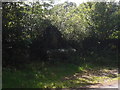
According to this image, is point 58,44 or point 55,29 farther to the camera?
point 58,44

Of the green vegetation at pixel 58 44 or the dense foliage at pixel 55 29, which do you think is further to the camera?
the dense foliage at pixel 55 29

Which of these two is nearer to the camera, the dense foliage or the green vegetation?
the green vegetation

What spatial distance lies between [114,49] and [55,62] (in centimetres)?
968

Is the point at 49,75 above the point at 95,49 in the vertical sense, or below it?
below

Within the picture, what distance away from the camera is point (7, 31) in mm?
11094

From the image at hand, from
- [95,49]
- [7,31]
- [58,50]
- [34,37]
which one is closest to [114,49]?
[95,49]

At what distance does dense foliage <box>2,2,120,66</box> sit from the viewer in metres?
11.5

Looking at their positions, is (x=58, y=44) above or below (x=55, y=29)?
below

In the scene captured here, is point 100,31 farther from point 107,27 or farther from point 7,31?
point 7,31

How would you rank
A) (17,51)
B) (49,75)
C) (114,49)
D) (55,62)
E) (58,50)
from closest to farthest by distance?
(49,75), (17,51), (55,62), (58,50), (114,49)

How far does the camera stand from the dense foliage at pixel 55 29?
11.5 m

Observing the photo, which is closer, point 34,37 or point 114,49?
point 34,37

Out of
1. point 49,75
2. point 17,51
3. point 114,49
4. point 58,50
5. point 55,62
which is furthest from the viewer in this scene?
point 114,49

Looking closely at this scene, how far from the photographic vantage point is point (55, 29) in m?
16.8
